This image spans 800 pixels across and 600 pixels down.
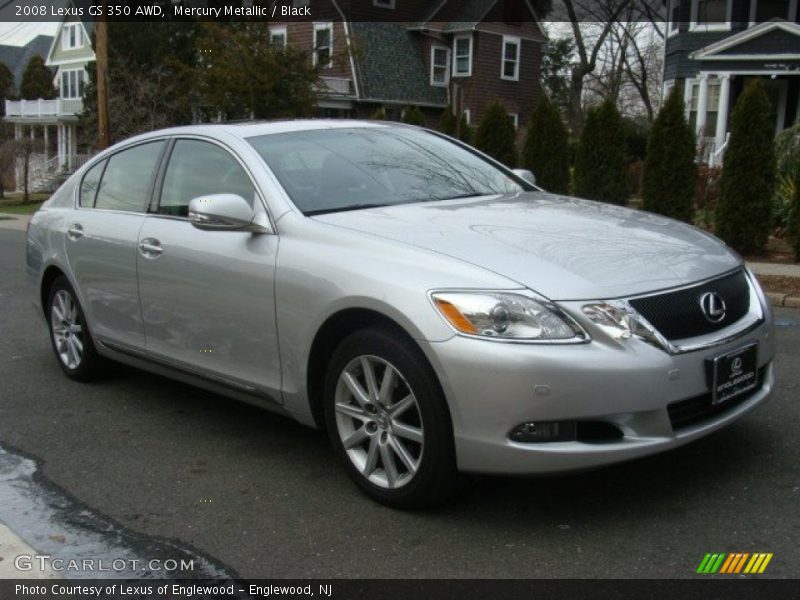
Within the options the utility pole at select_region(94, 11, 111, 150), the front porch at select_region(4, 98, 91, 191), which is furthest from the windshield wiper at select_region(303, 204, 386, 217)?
the front porch at select_region(4, 98, 91, 191)

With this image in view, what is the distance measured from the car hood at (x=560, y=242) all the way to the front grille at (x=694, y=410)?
0.47 m

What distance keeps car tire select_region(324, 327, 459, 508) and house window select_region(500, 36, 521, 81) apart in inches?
1343

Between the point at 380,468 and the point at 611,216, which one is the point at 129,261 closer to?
the point at 380,468

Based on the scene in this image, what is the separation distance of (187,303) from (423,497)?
1.76m

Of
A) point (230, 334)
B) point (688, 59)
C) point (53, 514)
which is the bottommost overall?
point (53, 514)

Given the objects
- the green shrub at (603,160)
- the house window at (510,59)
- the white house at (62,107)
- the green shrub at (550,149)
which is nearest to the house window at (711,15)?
the house window at (510,59)

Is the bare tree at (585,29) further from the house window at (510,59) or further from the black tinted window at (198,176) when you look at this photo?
the black tinted window at (198,176)

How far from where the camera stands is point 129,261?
5.07 meters

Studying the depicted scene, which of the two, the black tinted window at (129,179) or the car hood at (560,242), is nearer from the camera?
the car hood at (560,242)

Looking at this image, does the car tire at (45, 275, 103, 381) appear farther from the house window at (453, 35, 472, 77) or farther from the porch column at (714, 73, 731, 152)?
the house window at (453, 35, 472, 77)

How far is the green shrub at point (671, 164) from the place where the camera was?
43.4 feet

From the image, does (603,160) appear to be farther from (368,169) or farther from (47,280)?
(368,169)

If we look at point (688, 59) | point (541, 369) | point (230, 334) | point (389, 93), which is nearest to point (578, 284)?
point (541, 369)

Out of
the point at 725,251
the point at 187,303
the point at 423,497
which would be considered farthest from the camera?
the point at 187,303
